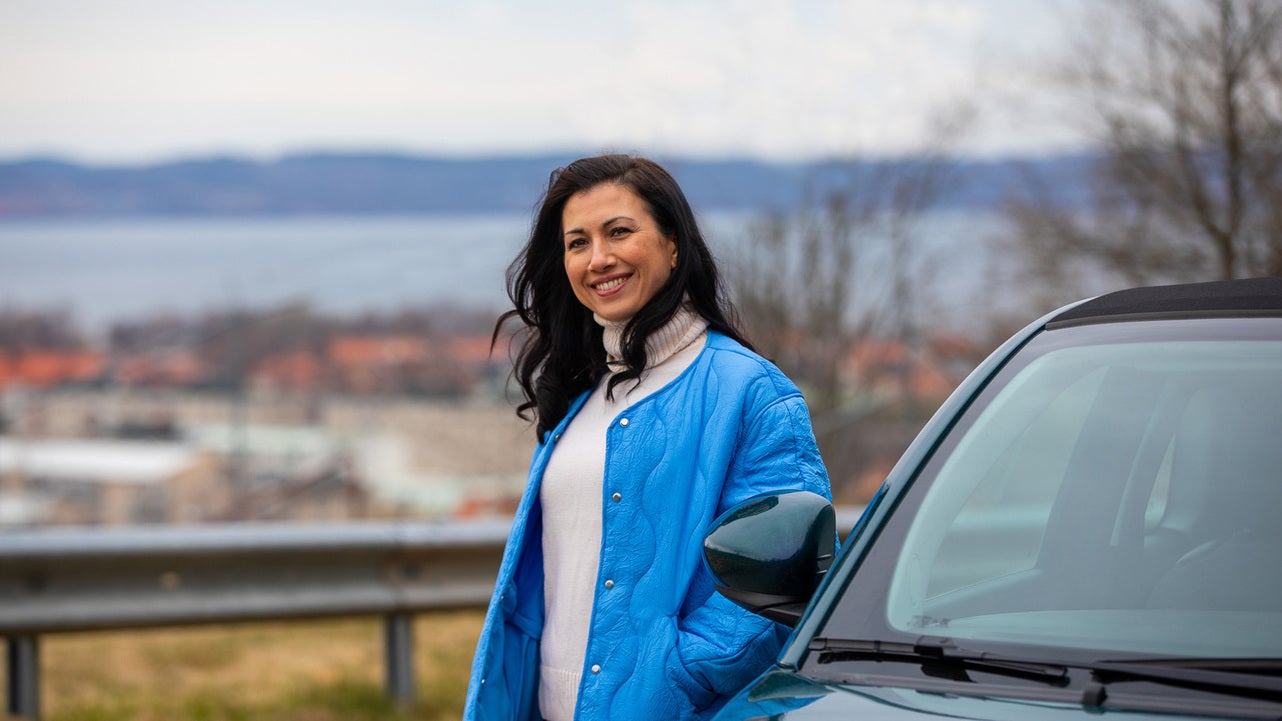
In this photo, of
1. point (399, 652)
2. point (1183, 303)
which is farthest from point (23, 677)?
point (1183, 303)

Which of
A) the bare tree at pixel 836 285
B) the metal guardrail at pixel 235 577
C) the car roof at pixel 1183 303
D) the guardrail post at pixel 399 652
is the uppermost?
the car roof at pixel 1183 303

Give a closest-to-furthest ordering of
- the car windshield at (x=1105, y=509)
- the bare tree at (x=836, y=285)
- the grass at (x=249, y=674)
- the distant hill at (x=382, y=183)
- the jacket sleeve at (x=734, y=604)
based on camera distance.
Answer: the car windshield at (x=1105, y=509), the jacket sleeve at (x=734, y=604), the grass at (x=249, y=674), the bare tree at (x=836, y=285), the distant hill at (x=382, y=183)

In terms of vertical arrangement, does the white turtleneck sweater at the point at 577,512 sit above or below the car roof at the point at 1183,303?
below

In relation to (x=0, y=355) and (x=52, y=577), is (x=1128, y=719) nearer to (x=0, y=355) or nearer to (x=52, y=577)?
(x=52, y=577)

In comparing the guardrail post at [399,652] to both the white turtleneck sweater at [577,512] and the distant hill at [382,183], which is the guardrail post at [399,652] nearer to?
the white turtleneck sweater at [577,512]

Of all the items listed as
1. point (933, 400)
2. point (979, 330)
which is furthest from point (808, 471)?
point (979, 330)

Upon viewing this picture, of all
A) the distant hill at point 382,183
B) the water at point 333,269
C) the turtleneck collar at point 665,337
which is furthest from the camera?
the distant hill at point 382,183

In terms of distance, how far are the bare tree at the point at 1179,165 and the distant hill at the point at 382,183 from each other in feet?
1.50

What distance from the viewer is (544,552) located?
3.13 m

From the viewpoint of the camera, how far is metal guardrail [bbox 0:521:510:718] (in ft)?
18.0

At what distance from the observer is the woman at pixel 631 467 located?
2.82m

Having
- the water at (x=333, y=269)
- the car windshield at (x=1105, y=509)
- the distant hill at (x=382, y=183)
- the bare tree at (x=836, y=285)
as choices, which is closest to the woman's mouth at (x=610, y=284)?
the car windshield at (x=1105, y=509)

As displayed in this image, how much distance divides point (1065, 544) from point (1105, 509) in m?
0.12

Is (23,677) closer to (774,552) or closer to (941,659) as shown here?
(774,552)
